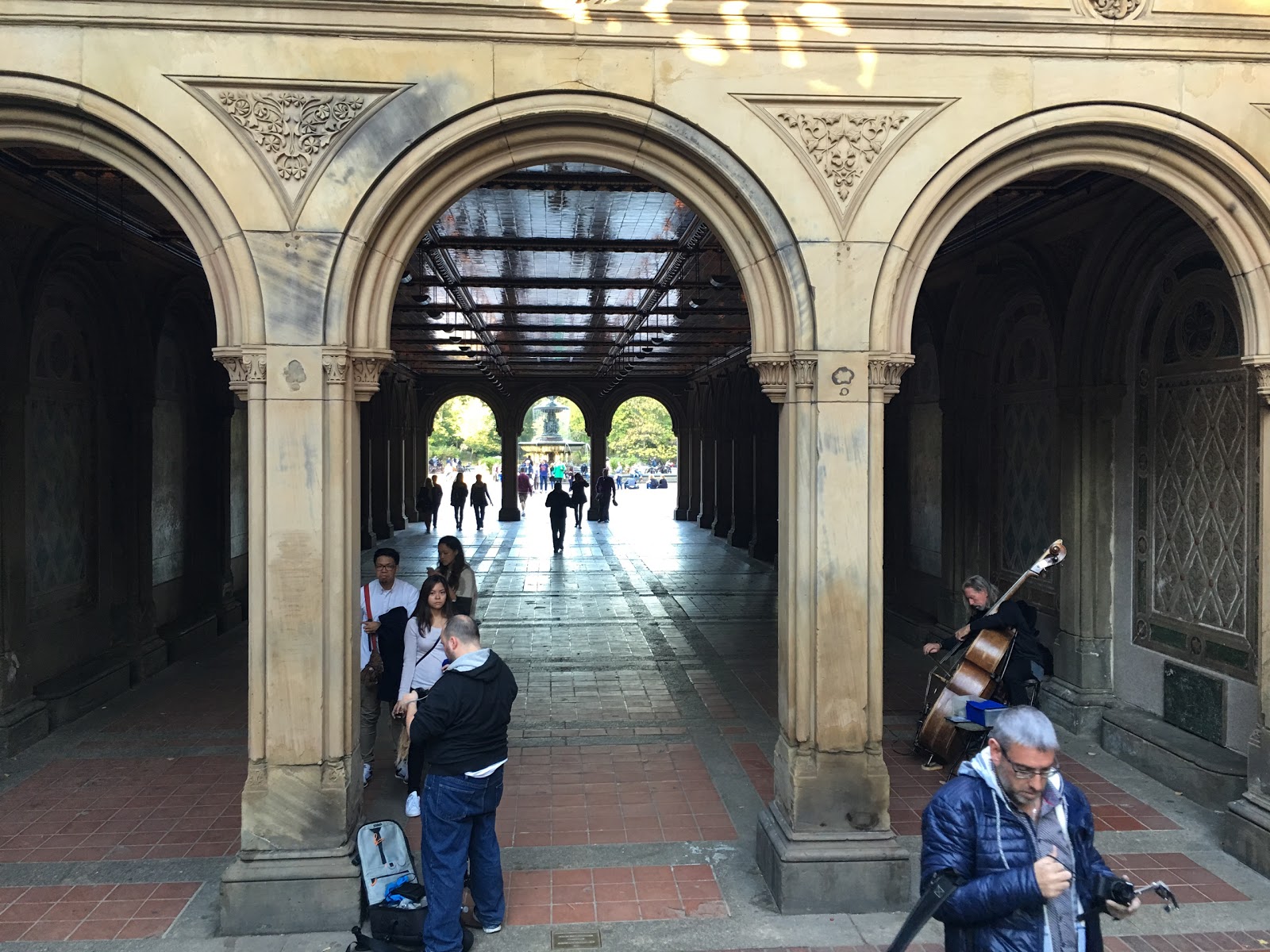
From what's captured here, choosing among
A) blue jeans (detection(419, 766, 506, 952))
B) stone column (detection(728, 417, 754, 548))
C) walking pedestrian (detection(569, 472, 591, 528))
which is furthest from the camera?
walking pedestrian (detection(569, 472, 591, 528))

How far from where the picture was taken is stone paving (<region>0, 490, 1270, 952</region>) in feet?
15.4

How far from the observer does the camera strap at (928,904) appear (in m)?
2.53

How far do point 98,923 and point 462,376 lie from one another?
77.8 feet

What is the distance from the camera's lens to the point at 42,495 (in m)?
8.29

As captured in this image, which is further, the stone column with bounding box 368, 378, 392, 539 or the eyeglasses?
the stone column with bounding box 368, 378, 392, 539

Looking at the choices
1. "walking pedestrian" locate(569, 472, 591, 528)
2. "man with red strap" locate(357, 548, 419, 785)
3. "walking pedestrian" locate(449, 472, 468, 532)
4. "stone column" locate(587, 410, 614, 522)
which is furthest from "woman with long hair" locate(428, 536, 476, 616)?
"stone column" locate(587, 410, 614, 522)

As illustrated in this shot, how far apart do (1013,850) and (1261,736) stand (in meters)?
3.90

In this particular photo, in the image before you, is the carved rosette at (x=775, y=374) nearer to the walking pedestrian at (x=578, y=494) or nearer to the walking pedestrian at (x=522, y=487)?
the walking pedestrian at (x=578, y=494)

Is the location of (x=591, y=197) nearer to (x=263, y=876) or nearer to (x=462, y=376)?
(x=263, y=876)

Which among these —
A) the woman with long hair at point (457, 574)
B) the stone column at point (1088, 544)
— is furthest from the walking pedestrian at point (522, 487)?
the woman with long hair at point (457, 574)

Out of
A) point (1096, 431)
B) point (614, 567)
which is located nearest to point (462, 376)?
point (614, 567)

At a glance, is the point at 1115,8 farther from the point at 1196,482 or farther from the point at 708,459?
the point at 708,459

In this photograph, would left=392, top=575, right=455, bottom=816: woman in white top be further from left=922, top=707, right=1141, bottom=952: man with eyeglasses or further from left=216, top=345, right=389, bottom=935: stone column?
left=922, top=707, right=1141, bottom=952: man with eyeglasses

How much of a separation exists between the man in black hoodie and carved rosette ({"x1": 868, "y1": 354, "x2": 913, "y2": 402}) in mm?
2500
